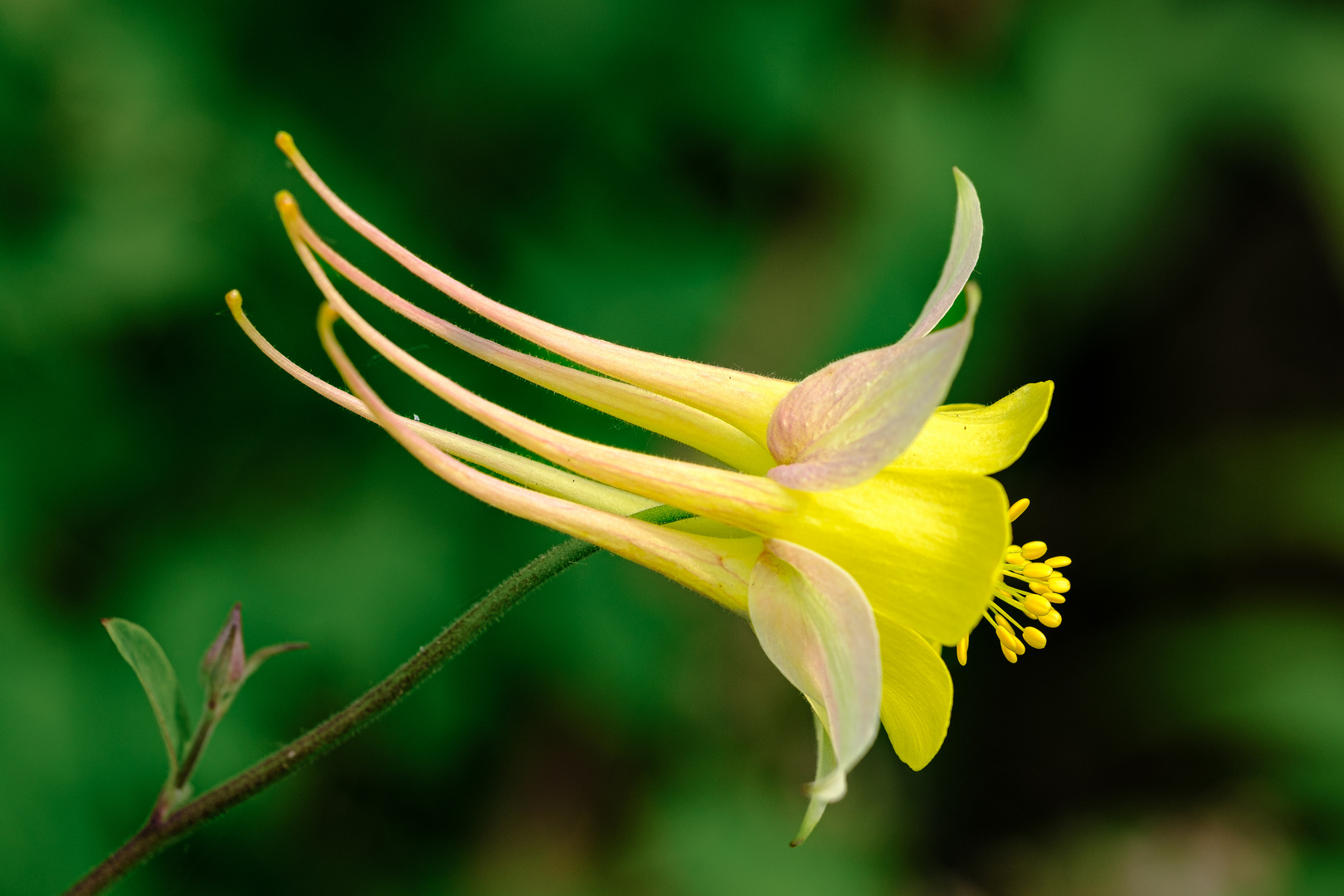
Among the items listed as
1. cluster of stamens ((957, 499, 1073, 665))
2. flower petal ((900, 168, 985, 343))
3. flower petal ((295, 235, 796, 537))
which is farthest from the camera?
cluster of stamens ((957, 499, 1073, 665))

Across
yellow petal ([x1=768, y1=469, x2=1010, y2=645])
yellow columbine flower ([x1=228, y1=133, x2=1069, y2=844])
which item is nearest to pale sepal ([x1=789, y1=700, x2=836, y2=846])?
yellow columbine flower ([x1=228, y1=133, x2=1069, y2=844])

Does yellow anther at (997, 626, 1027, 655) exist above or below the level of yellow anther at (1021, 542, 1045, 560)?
below

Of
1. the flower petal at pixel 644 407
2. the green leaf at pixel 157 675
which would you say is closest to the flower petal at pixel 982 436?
the flower petal at pixel 644 407

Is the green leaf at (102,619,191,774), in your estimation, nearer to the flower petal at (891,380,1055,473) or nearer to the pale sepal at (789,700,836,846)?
the pale sepal at (789,700,836,846)

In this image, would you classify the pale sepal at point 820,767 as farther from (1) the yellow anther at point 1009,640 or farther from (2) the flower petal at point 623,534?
(1) the yellow anther at point 1009,640

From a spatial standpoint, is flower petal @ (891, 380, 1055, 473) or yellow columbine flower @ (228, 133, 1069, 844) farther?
flower petal @ (891, 380, 1055, 473)

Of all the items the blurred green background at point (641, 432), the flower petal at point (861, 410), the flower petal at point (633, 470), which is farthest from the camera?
the blurred green background at point (641, 432)
